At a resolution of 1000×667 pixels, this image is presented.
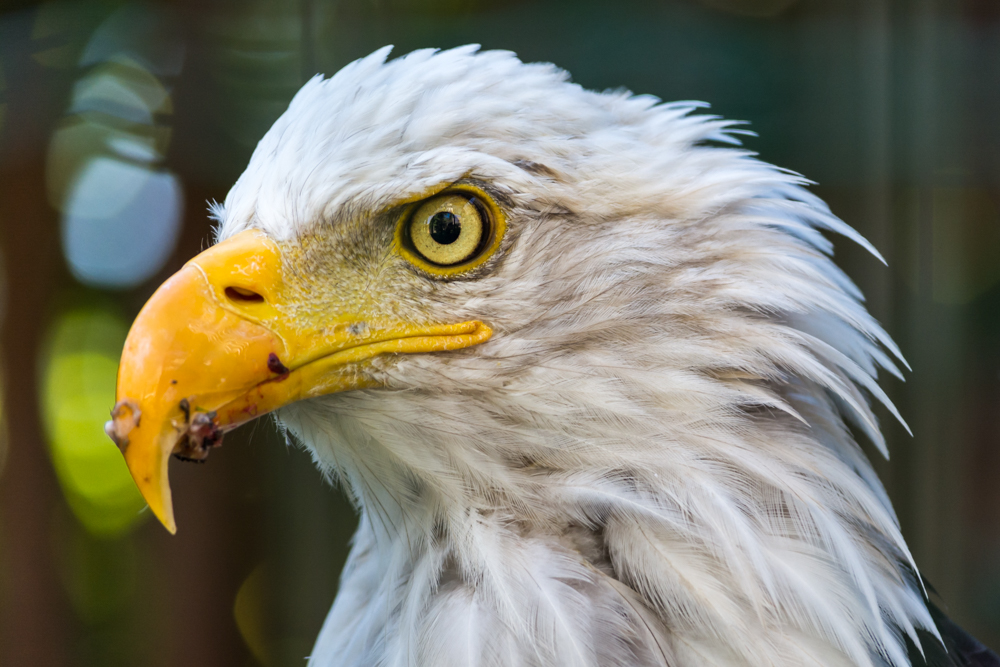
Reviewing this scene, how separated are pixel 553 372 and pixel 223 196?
123 cm

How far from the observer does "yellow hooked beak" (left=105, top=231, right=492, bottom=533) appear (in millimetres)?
659


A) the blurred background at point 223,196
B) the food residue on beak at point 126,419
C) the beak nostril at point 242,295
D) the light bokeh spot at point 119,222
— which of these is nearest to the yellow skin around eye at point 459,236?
the beak nostril at point 242,295

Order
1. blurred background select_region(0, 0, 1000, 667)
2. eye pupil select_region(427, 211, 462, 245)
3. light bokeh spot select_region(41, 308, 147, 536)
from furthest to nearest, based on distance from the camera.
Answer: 1. light bokeh spot select_region(41, 308, 147, 536)
2. blurred background select_region(0, 0, 1000, 667)
3. eye pupil select_region(427, 211, 462, 245)

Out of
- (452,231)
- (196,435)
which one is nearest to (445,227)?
(452,231)

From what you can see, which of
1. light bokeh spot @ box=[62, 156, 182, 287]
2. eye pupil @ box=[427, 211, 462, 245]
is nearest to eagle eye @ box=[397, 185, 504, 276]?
eye pupil @ box=[427, 211, 462, 245]

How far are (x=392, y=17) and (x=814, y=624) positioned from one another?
1.48m

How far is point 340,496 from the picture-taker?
6.41 ft

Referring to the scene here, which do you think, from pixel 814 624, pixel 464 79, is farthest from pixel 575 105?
pixel 814 624

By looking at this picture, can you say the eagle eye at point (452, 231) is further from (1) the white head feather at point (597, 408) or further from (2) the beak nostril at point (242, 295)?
(2) the beak nostril at point (242, 295)

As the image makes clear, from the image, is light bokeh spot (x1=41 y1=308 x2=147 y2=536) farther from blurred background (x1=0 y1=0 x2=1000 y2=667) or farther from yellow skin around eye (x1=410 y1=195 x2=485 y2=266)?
yellow skin around eye (x1=410 y1=195 x2=485 y2=266)

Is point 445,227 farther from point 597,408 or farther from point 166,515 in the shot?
point 166,515

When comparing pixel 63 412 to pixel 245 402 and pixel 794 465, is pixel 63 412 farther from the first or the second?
pixel 794 465

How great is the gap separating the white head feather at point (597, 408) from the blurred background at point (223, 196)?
954 mm

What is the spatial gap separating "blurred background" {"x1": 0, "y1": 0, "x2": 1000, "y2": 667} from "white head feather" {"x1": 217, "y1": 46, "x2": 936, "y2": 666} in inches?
37.6
